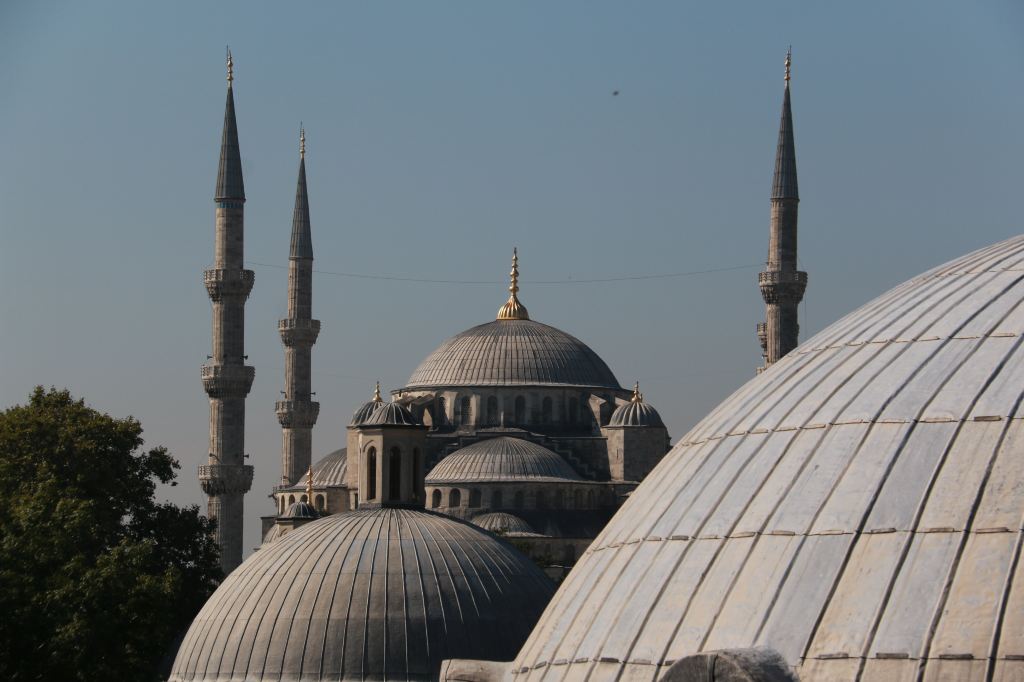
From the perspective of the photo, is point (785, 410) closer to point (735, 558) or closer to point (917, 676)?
point (735, 558)

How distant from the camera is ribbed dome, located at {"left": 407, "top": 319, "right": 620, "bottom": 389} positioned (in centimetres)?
7069

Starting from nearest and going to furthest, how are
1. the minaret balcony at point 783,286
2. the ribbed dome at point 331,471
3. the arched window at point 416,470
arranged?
1. the arched window at point 416,470
2. the minaret balcony at point 783,286
3. the ribbed dome at point 331,471

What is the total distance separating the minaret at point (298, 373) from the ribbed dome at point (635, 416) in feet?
32.0

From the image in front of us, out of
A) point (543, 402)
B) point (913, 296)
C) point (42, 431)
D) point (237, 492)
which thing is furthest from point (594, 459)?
point (913, 296)

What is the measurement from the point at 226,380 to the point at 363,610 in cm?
2291

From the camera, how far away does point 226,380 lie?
53156mm

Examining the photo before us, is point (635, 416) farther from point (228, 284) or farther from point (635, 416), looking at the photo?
point (228, 284)

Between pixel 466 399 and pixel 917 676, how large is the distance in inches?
2494

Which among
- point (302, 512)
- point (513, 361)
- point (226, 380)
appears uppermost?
point (513, 361)

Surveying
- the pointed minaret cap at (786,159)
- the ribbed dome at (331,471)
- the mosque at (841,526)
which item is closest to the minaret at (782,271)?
the pointed minaret cap at (786,159)

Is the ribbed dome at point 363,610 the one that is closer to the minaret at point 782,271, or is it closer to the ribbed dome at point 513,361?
the minaret at point 782,271

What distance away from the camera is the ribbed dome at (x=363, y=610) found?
99.6ft

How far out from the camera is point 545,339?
72688 mm

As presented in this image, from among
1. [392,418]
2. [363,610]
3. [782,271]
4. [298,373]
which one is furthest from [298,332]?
[363,610]
